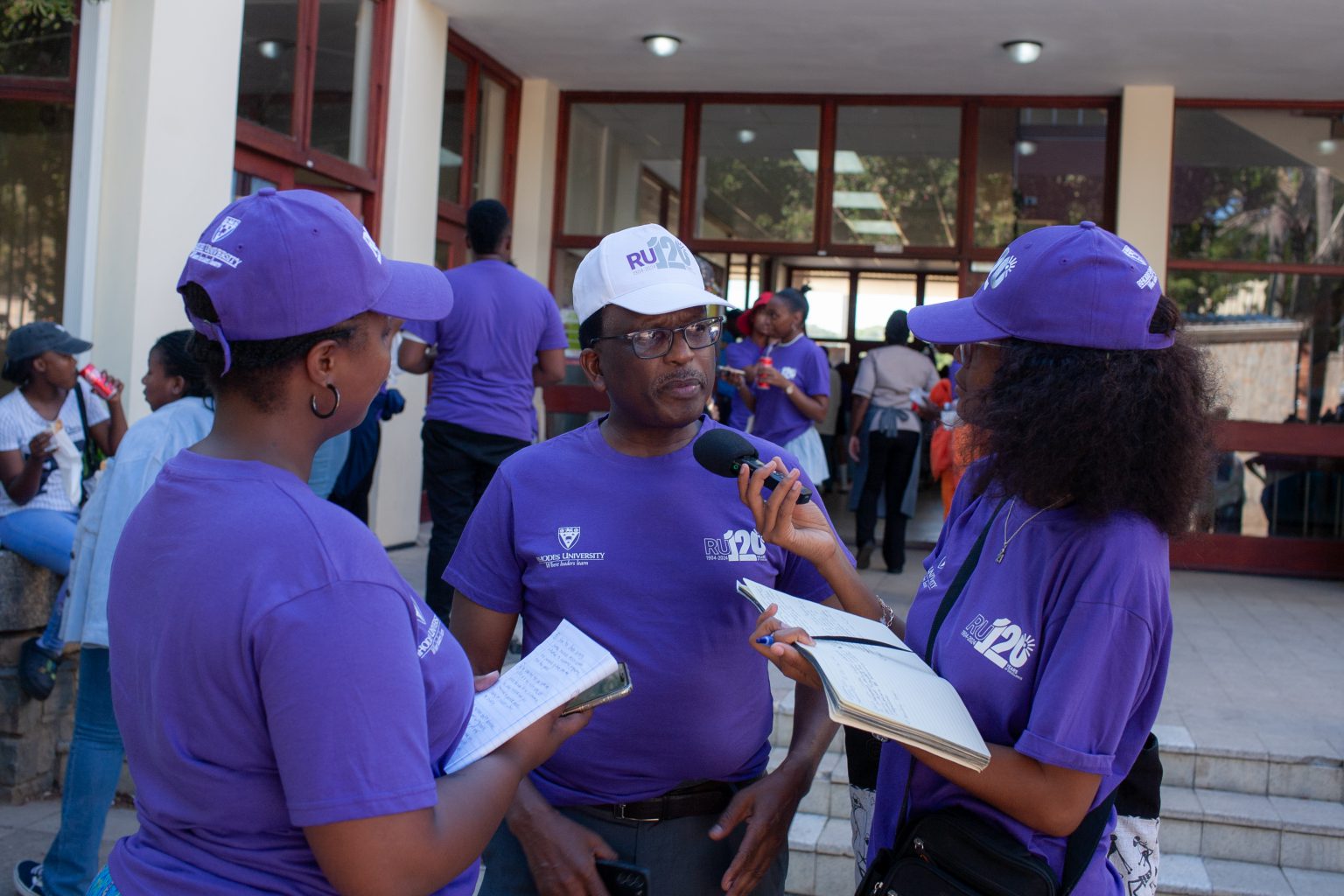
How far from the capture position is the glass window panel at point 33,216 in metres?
6.23

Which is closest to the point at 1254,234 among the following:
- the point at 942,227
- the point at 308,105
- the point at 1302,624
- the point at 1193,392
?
the point at 942,227

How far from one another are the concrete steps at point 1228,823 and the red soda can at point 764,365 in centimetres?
281

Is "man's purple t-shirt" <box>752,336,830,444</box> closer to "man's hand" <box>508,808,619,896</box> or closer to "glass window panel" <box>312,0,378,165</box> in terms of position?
"glass window panel" <box>312,0,378,165</box>

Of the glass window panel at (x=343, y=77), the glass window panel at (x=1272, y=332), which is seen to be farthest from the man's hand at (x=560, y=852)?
the glass window panel at (x=1272, y=332)

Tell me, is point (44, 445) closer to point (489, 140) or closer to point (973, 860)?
point (973, 860)

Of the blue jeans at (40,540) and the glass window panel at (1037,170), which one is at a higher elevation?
the glass window panel at (1037,170)

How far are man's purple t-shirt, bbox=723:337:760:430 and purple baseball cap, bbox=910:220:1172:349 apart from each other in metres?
5.71

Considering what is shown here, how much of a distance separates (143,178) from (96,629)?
126 inches

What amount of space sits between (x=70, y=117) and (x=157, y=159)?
21.6 inches

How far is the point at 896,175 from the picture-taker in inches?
418

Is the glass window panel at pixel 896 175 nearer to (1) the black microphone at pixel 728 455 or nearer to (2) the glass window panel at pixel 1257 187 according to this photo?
(2) the glass window panel at pixel 1257 187

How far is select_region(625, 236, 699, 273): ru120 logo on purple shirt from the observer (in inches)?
86.7

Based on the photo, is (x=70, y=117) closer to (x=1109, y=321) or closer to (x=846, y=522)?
(x=1109, y=321)

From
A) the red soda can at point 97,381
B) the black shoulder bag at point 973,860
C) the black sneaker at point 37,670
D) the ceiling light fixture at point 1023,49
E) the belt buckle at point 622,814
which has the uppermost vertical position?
the ceiling light fixture at point 1023,49
